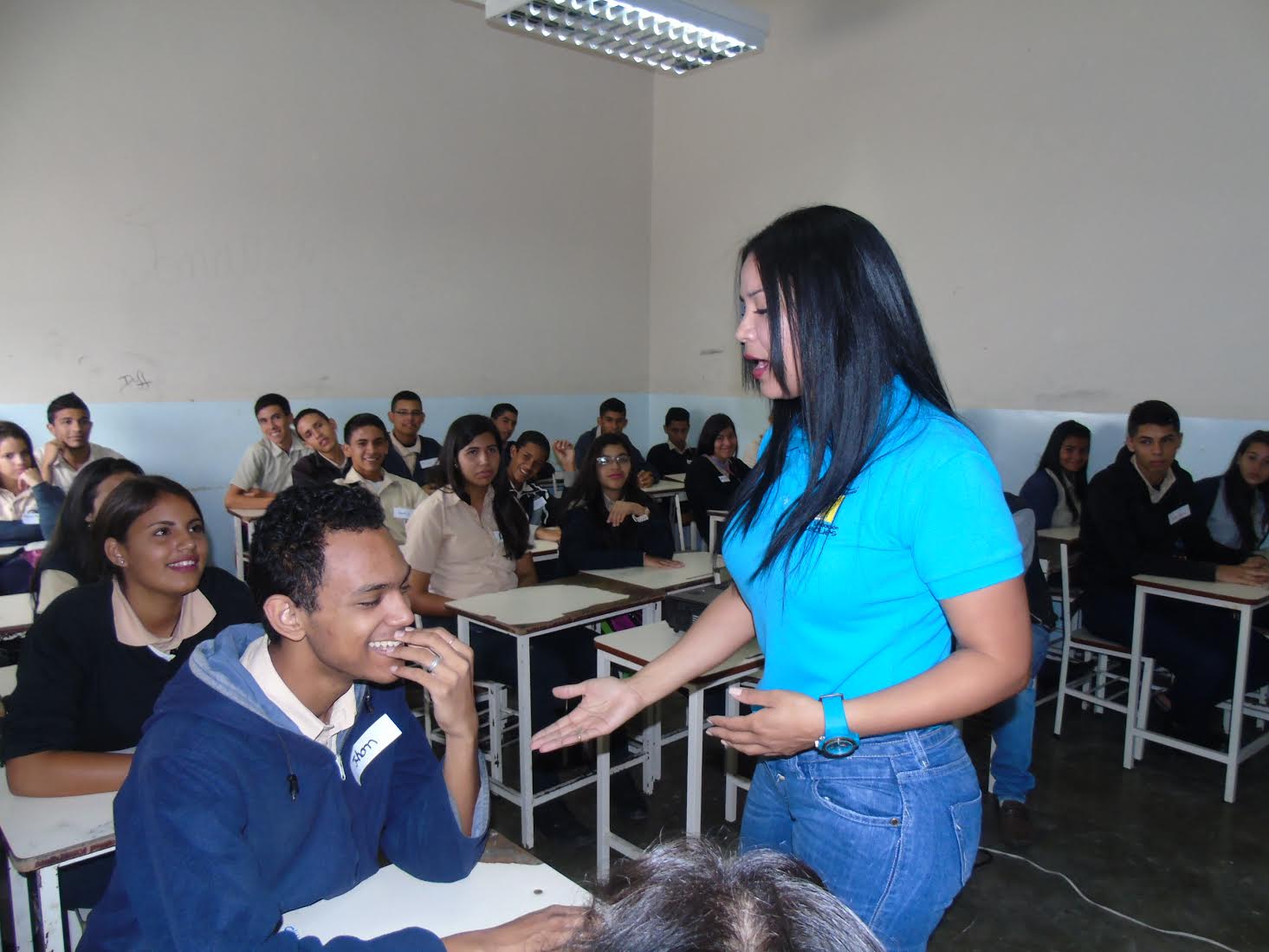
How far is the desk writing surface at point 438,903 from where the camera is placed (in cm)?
112

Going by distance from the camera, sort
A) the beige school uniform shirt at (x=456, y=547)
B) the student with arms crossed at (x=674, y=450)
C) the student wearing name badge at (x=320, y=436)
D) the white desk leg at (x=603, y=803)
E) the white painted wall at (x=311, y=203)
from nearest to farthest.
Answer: the white desk leg at (x=603, y=803)
the beige school uniform shirt at (x=456, y=547)
the white painted wall at (x=311, y=203)
the student wearing name badge at (x=320, y=436)
the student with arms crossed at (x=674, y=450)

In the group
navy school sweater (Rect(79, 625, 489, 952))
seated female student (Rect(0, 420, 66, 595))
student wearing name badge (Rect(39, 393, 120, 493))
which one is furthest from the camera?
student wearing name badge (Rect(39, 393, 120, 493))

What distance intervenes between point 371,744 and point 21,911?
829mm

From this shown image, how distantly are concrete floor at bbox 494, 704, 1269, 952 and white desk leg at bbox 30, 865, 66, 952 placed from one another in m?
1.27

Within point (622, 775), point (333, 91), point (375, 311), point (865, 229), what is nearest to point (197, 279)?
point (375, 311)

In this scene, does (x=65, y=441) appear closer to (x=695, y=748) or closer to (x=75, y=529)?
(x=75, y=529)

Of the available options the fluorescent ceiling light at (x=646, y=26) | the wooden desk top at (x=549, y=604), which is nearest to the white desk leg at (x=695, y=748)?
the wooden desk top at (x=549, y=604)

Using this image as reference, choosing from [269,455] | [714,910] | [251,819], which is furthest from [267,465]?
[714,910]

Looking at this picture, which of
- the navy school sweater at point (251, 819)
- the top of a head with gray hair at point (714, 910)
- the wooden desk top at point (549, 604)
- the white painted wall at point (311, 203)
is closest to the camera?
the top of a head with gray hair at point (714, 910)

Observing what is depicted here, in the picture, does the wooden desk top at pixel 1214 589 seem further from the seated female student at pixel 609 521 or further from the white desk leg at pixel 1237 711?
the seated female student at pixel 609 521

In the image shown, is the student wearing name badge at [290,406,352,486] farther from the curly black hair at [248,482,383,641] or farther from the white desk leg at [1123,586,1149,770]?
the white desk leg at [1123,586,1149,770]

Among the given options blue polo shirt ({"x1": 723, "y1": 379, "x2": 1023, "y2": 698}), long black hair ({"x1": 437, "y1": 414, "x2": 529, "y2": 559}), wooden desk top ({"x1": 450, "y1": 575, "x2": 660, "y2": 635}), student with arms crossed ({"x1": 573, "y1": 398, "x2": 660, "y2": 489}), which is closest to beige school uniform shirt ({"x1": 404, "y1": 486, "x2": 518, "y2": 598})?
long black hair ({"x1": 437, "y1": 414, "x2": 529, "y2": 559})

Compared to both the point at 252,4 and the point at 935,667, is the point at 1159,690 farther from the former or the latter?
the point at 252,4

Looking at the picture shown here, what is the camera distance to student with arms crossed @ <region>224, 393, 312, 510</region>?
5.24m
